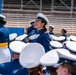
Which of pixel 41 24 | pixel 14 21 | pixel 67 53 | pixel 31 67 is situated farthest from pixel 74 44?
pixel 14 21

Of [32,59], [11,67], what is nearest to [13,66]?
[11,67]

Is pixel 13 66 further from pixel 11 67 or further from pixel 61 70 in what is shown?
pixel 61 70

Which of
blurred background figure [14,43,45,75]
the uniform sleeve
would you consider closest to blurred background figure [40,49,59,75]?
blurred background figure [14,43,45,75]

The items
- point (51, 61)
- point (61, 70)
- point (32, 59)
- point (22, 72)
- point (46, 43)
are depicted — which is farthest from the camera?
point (46, 43)

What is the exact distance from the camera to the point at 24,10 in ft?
58.2

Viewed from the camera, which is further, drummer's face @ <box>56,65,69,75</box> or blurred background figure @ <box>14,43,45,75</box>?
blurred background figure @ <box>14,43,45,75</box>

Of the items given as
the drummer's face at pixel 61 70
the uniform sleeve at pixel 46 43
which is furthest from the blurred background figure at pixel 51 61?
the uniform sleeve at pixel 46 43

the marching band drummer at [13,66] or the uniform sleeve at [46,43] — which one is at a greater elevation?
the marching band drummer at [13,66]

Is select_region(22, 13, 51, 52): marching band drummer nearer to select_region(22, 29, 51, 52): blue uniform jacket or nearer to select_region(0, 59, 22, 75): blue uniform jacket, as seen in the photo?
select_region(22, 29, 51, 52): blue uniform jacket

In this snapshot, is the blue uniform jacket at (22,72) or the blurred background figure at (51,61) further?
the blue uniform jacket at (22,72)

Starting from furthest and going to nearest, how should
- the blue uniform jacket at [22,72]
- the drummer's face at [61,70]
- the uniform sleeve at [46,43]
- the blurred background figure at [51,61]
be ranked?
the uniform sleeve at [46,43], the blue uniform jacket at [22,72], the blurred background figure at [51,61], the drummer's face at [61,70]

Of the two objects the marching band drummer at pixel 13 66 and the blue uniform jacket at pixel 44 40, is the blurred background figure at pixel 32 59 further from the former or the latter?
the blue uniform jacket at pixel 44 40

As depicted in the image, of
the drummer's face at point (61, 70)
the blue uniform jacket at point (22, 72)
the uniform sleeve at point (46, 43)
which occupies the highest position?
the drummer's face at point (61, 70)

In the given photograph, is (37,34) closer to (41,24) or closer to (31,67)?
(41,24)
